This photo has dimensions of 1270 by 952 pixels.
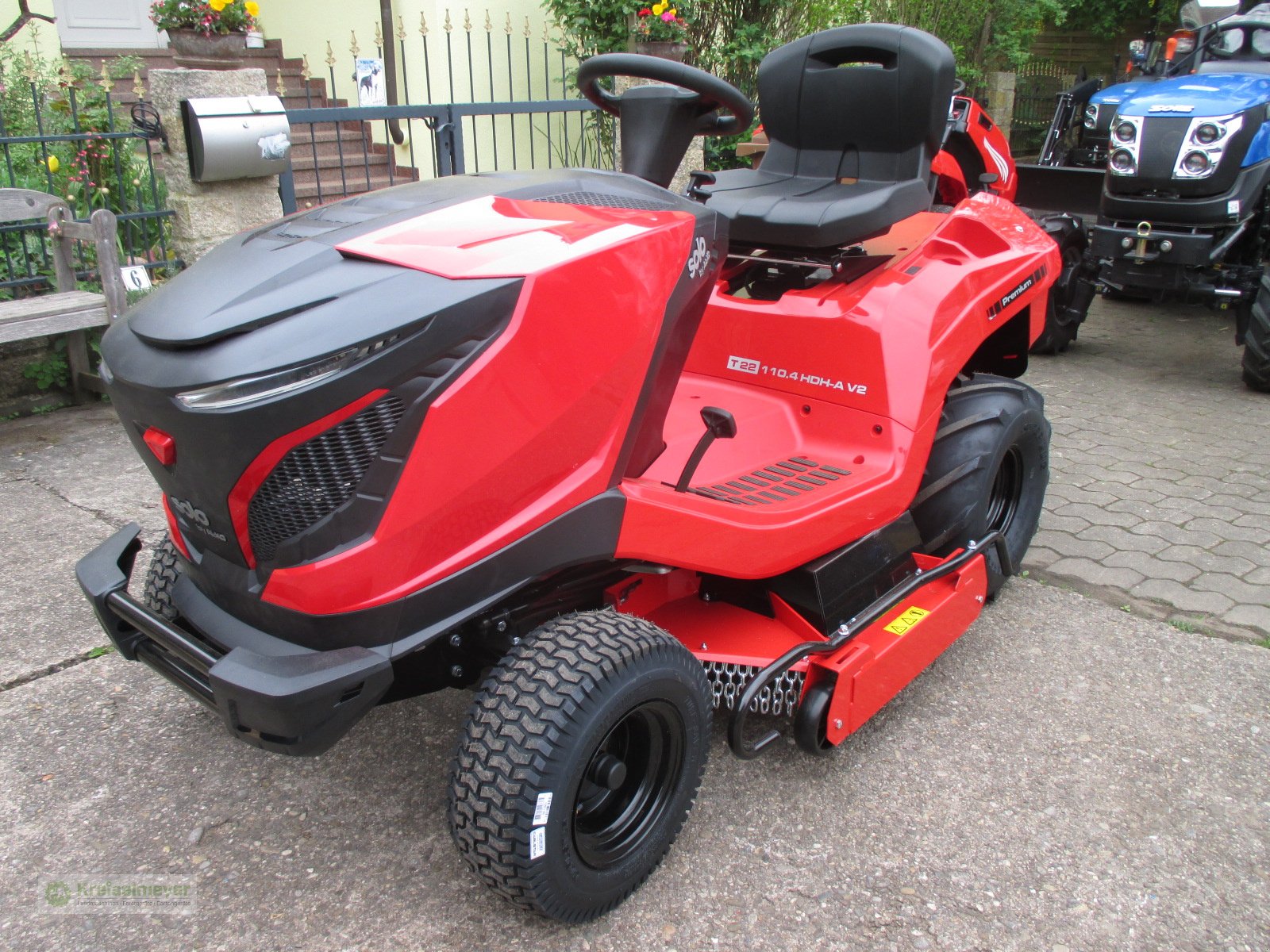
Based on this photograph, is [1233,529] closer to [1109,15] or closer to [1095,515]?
[1095,515]

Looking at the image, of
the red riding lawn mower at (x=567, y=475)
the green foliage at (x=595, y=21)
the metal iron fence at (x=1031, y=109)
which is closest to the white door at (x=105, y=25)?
the green foliage at (x=595, y=21)

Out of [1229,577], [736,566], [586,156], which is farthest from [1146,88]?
[736,566]

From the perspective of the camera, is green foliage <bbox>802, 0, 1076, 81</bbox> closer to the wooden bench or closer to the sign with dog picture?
the sign with dog picture

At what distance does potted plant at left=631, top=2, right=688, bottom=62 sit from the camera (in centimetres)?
738

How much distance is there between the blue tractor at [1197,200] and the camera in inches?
202

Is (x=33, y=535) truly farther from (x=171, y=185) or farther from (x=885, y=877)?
(x=885, y=877)

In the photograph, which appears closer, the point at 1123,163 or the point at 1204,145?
the point at 1204,145

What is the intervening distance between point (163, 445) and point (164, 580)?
2.39ft

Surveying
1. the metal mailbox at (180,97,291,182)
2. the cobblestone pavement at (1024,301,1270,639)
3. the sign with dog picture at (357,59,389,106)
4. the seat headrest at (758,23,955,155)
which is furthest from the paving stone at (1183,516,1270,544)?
the sign with dog picture at (357,59,389,106)

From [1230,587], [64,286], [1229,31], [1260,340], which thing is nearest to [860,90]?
[1230,587]

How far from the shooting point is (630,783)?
2.11 m

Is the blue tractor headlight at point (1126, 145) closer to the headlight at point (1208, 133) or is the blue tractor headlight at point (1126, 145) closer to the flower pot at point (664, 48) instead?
the headlight at point (1208, 133)

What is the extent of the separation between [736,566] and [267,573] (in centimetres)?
95

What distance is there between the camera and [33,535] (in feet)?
11.8
